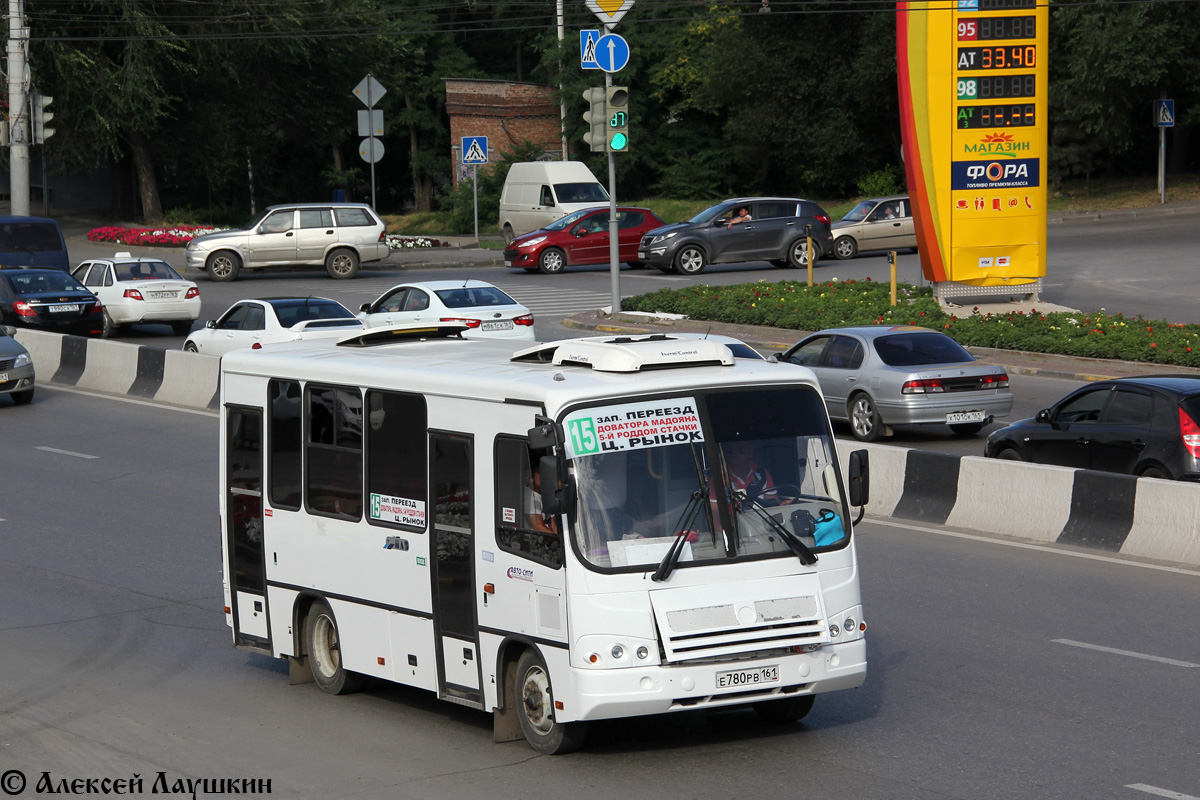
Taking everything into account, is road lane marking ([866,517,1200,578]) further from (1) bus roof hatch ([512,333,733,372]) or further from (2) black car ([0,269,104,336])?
(2) black car ([0,269,104,336])

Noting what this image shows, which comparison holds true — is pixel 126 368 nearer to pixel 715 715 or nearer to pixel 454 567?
pixel 454 567

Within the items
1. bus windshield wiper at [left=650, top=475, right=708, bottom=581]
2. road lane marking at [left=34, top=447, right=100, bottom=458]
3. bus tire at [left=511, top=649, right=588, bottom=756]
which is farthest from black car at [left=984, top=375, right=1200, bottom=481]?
road lane marking at [left=34, top=447, right=100, bottom=458]

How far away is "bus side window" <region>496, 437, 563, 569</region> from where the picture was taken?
7711mm

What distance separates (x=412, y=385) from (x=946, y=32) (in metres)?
20.1

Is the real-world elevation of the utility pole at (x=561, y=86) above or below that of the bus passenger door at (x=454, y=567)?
above

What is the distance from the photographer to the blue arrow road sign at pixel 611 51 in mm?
27703

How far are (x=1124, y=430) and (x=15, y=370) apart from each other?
1594 centimetres

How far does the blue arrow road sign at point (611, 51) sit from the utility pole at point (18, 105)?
14.6 meters

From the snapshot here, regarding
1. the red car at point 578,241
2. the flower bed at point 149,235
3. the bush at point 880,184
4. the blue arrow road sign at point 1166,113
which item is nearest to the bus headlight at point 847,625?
the red car at point 578,241

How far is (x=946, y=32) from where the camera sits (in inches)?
1038

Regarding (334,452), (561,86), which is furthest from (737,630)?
(561,86)

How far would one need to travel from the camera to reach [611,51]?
28016mm

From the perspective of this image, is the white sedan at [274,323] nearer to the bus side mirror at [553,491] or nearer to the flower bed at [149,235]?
the bus side mirror at [553,491]

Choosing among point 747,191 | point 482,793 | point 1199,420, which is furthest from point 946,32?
point 747,191
